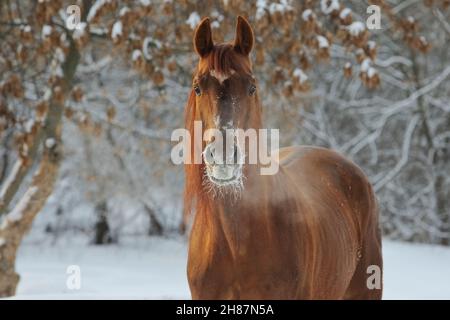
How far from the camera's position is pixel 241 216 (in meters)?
2.86

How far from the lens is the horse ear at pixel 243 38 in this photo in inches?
117

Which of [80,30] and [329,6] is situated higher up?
[329,6]

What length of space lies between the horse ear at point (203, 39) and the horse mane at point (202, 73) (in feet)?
0.18

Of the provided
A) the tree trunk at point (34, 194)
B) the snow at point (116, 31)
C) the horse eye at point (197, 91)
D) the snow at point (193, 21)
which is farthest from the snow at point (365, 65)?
the horse eye at point (197, 91)

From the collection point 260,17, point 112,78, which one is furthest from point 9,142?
point 260,17

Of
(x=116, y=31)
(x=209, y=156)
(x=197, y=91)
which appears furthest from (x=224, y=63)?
(x=116, y=31)

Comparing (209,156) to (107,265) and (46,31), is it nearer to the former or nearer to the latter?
(46,31)

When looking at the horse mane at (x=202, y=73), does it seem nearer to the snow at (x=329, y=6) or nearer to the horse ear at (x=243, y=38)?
the horse ear at (x=243, y=38)

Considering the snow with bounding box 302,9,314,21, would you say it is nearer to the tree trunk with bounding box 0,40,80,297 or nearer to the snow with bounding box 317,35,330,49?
the snow with bounding box 317,35,330,49

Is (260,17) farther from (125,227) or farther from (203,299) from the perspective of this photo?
(125,227)

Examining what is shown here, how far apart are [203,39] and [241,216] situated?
0.82m

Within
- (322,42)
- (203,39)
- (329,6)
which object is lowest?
(203,39)

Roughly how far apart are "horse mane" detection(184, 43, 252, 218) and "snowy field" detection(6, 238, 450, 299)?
2.96 meters
